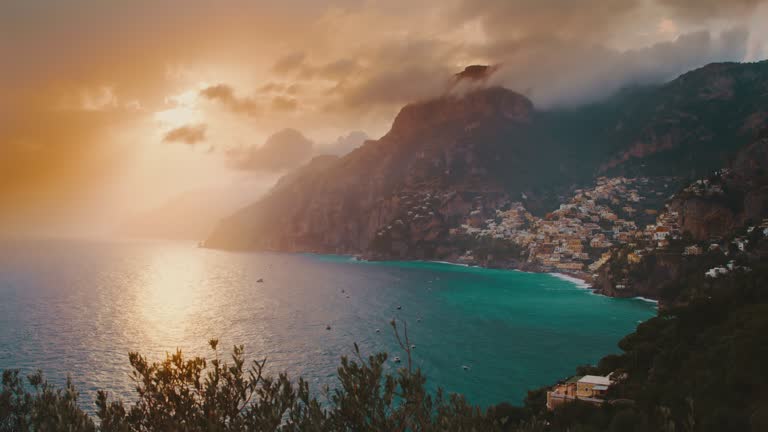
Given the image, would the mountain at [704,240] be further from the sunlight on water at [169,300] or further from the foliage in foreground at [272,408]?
the sunlight on water at [169,300]

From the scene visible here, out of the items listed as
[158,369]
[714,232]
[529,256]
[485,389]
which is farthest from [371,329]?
[529,256]

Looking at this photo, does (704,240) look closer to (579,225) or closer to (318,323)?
(579,225)

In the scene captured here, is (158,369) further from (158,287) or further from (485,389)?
(158,287)

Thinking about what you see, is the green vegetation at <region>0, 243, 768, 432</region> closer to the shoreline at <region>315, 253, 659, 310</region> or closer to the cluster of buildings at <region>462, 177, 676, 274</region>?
the shoreline at <region>315, 253, 659, 310</region>

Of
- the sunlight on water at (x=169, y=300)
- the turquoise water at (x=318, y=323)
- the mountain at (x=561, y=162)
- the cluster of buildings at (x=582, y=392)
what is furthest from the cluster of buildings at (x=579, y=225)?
the sunlight on water at (x=169, y=300)

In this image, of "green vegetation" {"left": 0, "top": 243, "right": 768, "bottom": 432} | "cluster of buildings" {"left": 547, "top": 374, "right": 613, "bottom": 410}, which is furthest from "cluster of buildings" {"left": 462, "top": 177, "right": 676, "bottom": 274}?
"cluster of buildings" {"left": 547, "top": 374, "right": 613, "bottom": 410}

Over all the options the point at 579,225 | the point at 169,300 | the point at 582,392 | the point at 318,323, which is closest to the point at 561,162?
the point at 579,225

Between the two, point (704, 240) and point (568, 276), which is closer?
point (704, 240)

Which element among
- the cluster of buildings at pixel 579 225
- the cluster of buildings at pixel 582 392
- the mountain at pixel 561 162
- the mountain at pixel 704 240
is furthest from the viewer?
the mountain at pixel 561 162

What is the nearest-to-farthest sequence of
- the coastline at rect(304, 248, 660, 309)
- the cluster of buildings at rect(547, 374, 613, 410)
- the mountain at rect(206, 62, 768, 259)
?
the cluster of buildings at rect(547, 374, 613, 410), the coastline at rect(304, 248, 660, 309), the mountain at rect(206, 62, 768, 259)
